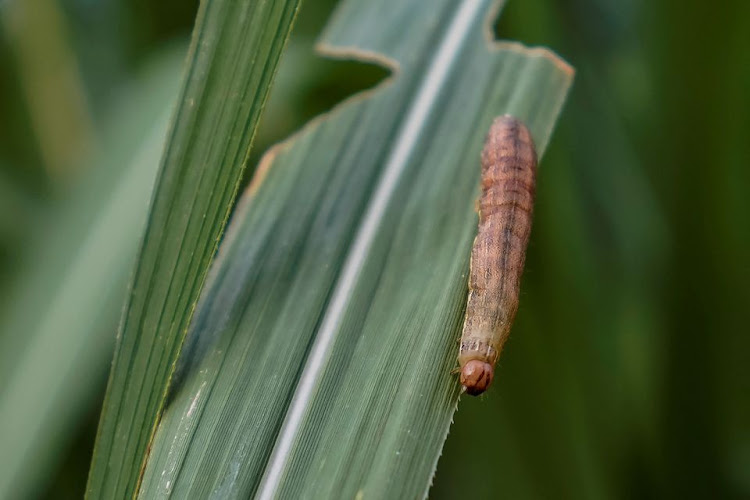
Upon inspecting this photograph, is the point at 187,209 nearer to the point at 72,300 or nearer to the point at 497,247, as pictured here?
the point at 497,247

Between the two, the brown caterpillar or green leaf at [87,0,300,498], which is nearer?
green leaf at [87,0,300,498]

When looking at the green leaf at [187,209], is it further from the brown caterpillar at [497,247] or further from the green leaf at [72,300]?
the green leaf at [72,300]

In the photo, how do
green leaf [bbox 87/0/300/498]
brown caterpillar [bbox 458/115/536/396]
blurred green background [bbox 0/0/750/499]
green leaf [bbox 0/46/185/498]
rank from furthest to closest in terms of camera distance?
blurred green background [bbox 0/0/750/499], green leaf [bbox 0/46/185/498], brown caterpillar [bbox 458/115/536/396], green leaf [bbox 87/0/300/498]

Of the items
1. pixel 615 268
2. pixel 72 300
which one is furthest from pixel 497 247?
pixel 72 300

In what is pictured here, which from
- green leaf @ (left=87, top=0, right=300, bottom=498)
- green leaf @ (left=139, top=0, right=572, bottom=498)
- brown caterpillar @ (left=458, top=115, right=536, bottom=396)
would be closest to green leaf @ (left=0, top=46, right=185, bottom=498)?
green leaf @ (left=139, top=0, right=572, bottom=498)

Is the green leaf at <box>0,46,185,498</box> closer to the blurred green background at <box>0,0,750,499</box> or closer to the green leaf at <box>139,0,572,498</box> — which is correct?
the blurred green background at <box>0,0,750,499</box>

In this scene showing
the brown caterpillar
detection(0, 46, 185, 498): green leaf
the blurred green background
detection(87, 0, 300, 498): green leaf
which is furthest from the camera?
the blurred green background

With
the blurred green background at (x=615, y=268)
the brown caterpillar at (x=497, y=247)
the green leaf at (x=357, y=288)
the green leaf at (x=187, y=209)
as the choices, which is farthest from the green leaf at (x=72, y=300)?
the brown caterpillar at (x=497, y=247)
